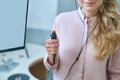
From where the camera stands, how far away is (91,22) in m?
1.15

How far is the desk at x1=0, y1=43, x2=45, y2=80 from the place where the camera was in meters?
1.38

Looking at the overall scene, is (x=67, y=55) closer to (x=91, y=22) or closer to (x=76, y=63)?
(x=76, y=63)

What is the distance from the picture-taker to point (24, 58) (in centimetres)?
157

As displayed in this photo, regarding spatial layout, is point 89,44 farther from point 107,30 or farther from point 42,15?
point 42,15

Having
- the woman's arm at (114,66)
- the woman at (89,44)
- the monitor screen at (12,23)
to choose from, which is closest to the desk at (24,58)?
the monitor screen at (12,23)

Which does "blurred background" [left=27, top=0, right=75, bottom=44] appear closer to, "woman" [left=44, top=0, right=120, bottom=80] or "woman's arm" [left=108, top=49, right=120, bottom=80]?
"woman" [left=44, top=0, right=120, bottom=80]

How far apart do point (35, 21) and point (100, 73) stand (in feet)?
2.68

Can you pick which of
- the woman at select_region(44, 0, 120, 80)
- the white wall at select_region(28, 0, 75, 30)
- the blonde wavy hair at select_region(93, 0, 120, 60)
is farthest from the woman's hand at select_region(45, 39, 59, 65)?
the white wall at select_region(28, 0, 75, 30)

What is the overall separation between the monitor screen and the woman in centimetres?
39

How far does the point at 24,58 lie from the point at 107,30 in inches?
26.0

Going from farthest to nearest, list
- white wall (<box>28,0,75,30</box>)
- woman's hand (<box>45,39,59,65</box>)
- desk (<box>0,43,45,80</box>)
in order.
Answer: white wall (<box>28,0,75,30</box>) → desk (<box>0,43,45,80</box>) → woman's hand (<box>45,39,59,65</box>)

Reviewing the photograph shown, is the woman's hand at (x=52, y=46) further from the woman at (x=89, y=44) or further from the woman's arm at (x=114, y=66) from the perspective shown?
the woman's arm at (x=114, y=66)

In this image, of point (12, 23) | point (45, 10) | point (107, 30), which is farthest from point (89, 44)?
point (45, 10)

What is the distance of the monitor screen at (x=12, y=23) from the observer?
1.44 metres
